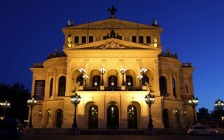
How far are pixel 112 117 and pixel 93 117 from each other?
131 inches

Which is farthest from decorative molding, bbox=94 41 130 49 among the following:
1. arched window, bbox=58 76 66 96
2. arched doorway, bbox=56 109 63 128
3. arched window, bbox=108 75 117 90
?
arched doorway, bbox=56 109 63 128

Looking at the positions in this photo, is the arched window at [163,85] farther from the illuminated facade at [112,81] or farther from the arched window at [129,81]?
the arched window at [129,81]

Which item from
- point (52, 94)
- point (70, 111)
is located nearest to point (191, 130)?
point (70, 111)

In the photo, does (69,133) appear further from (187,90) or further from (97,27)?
(187,90)

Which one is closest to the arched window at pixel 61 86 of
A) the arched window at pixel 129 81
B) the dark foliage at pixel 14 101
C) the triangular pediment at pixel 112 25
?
the triangular pediment at pixel 112 25

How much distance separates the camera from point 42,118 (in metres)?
53.3

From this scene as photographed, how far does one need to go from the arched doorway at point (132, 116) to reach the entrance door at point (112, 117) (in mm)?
2247

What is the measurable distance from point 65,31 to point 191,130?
106ft

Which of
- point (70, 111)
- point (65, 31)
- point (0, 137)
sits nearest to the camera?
point (0, 137)

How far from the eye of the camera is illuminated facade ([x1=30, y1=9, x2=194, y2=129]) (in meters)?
44.5

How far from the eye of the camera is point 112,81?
49.4m

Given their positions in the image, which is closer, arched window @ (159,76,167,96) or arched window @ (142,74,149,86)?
arched window @ (142,74,149,86)

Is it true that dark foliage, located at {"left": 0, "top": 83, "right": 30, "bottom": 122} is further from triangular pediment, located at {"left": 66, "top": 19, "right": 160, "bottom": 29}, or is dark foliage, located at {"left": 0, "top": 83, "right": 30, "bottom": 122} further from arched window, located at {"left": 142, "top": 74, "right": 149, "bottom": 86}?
arched window, located at {"left": 142, "top": 74, "right": 149, "bottom": 86}

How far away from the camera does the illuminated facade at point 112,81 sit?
4450 centimetres
